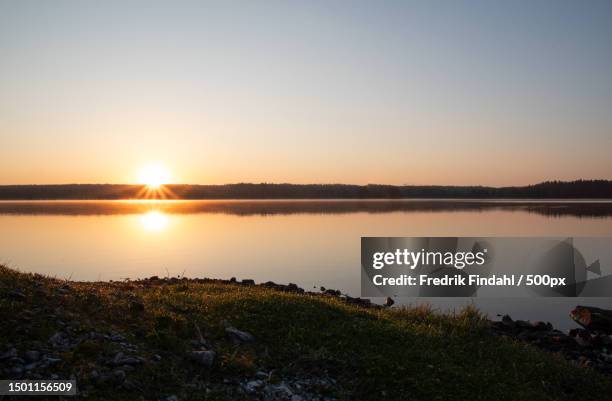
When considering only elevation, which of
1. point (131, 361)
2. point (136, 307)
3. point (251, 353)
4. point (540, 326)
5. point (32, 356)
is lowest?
point (540, 326)

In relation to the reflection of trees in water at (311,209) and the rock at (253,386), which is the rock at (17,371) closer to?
the rock at (253,386)

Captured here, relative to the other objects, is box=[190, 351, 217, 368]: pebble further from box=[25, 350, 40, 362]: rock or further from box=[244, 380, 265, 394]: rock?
box=[25, 350, 40, 362]: rock

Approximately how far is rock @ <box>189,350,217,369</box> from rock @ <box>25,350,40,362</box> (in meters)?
2.75

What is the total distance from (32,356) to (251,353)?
163 inches

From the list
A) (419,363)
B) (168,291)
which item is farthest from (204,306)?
(419,363)

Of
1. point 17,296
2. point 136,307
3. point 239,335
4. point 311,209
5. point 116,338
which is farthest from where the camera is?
point 311,209

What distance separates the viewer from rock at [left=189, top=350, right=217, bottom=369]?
10023mm

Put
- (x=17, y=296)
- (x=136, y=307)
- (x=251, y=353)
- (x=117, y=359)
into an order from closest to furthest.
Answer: (x=117, y=359) → (x=251, y=353) → (x=17, y=296) → (x=136, y=307)

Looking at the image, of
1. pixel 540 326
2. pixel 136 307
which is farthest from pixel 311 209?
pixel 136 307

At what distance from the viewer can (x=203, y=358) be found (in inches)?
396

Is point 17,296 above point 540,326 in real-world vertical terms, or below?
above

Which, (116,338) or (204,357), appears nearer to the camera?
(204,357)

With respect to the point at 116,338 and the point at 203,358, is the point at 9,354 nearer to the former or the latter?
the point at 116,338

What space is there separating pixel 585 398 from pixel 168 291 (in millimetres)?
11596
